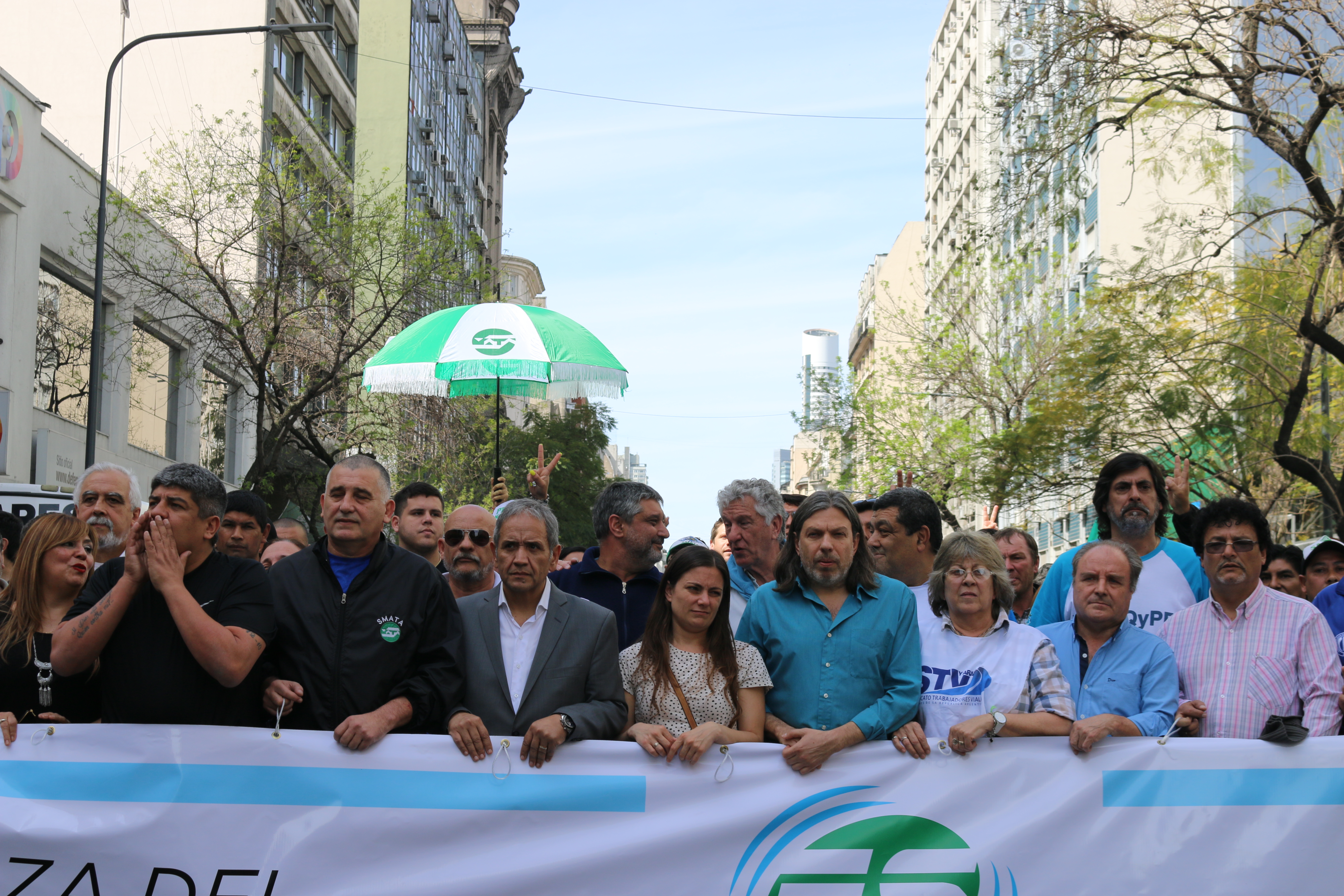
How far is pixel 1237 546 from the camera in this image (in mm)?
5551

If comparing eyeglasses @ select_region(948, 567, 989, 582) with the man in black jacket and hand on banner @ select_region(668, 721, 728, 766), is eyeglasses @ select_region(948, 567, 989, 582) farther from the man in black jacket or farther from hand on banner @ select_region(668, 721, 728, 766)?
the man in black jacket

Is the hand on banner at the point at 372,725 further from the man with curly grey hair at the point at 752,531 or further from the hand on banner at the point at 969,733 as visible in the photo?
the man with curly grey hair at the point at 752,531

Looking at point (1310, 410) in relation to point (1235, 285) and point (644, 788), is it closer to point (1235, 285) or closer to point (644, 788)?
point (1235, 285)

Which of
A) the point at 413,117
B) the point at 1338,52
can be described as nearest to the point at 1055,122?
the point at 1338,52

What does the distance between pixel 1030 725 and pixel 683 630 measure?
1307 millimetres

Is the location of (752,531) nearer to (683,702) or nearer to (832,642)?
(832,642)

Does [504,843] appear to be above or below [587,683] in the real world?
below

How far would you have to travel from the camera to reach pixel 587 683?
5.04 meters

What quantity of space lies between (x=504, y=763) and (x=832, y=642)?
1283 mm

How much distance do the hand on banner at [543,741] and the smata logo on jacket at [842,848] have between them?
2.55 feet

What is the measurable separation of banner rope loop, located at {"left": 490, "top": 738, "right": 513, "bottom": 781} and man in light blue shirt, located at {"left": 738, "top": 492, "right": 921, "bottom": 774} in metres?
0.97

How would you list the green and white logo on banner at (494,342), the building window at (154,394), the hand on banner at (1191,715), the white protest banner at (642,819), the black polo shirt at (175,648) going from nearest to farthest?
the black polo shirt at (175,648)
the white protest banner at (642,819)
the hand on banner at (1191,715)
the green and white logo on banner at (494,342)
the building window at (154,394)

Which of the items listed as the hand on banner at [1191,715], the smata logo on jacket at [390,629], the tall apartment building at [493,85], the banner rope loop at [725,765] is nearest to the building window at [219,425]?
the smata logo on jacket at [390,629]

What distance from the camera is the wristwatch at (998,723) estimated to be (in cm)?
490
